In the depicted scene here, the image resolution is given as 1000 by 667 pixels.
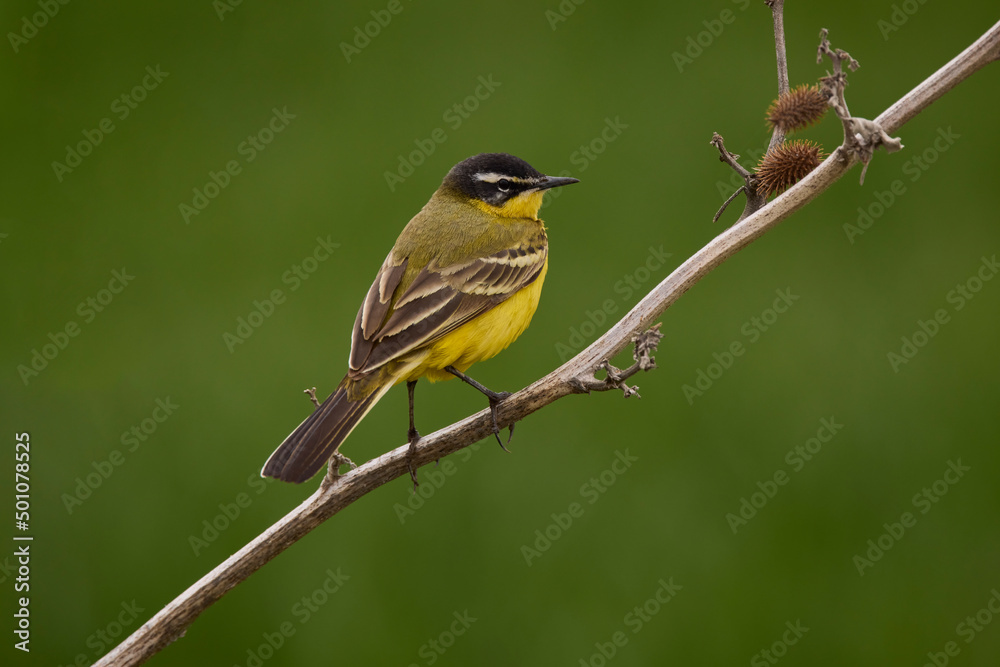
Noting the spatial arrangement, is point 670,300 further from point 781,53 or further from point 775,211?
point 781,53

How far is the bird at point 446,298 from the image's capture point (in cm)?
455

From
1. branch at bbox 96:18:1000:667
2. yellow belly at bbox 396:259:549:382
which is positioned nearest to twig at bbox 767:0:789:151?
branch at bbox 96:18:1000:667

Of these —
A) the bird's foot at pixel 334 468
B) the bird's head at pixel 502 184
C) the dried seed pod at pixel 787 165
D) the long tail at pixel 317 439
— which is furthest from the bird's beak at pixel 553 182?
the bird's foot at pixel 334 468

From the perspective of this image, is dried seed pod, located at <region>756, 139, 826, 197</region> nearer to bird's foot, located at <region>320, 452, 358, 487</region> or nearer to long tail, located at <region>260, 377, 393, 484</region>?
long tail, located at <region>260, 377, 393, 484</region>

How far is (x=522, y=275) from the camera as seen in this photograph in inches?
219

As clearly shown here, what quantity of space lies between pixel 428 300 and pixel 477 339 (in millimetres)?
368

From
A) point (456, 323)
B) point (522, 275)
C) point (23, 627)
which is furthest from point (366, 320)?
point (23, 627)

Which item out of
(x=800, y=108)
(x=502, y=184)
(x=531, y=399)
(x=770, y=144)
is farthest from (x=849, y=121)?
(x=502, y=184)

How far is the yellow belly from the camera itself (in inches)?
201

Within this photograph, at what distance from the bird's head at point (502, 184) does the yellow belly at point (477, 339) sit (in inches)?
31.8

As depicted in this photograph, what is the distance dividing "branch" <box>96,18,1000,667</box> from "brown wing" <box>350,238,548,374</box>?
66cm

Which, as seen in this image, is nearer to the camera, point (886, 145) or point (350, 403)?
point (886, 145)

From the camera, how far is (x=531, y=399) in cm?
444

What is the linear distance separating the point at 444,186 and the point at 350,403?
229 centimetres
